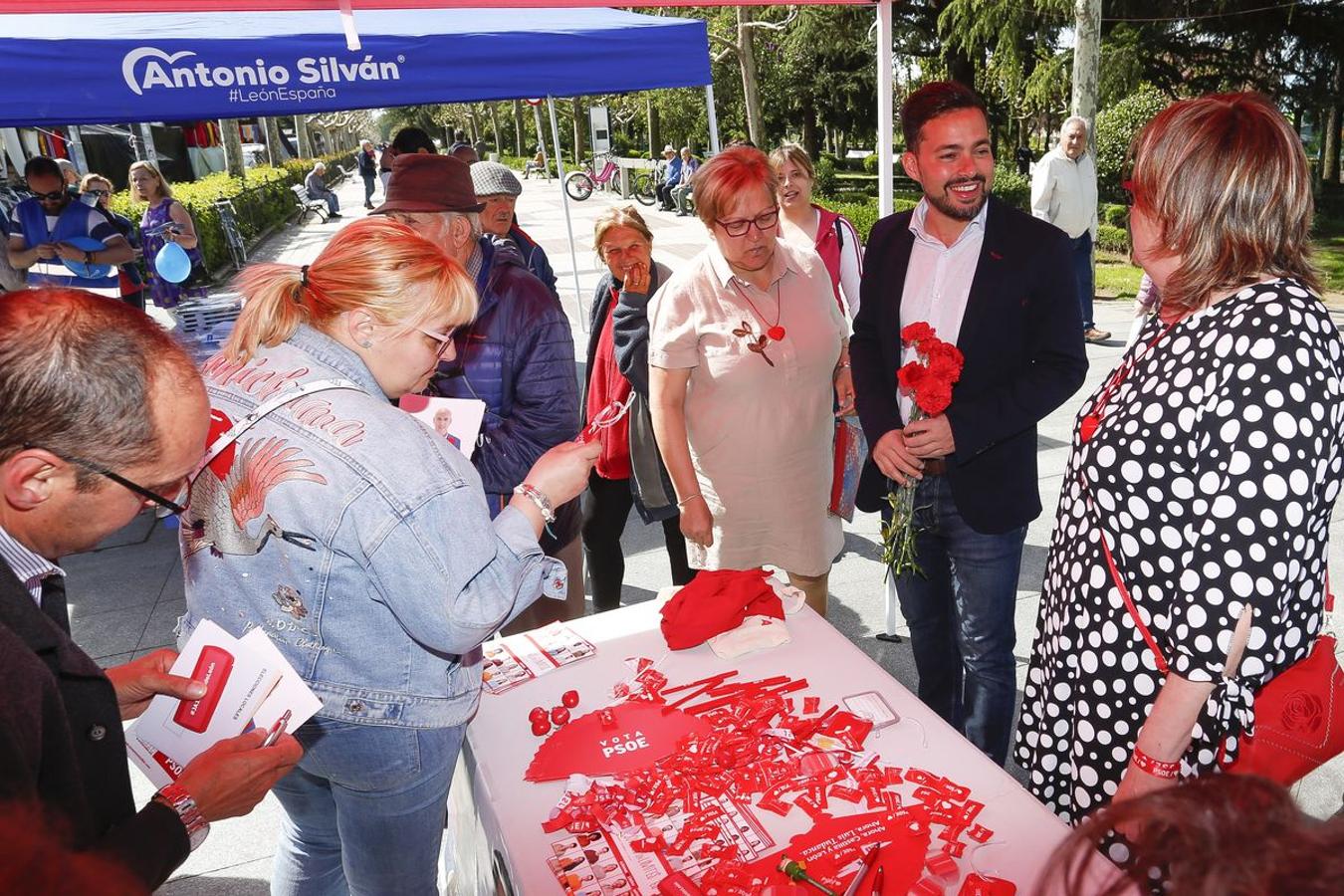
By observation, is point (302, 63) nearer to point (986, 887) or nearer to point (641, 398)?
point (641, 398)

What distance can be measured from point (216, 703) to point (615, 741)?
0.70 metres

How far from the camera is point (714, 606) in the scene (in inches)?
76.7

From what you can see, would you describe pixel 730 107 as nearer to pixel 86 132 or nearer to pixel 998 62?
pixel 998 62

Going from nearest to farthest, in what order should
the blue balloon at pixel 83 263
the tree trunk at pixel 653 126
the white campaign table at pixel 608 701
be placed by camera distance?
the white campaign table at pixel 608 701, the blue balloon at pixel 83 263, the tree trunk at pixel 653 126

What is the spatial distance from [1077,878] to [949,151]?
6.39ft

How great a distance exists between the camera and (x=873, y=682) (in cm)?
179

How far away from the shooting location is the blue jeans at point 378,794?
4.73ft

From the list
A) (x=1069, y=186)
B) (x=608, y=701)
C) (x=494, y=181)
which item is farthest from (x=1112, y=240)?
(x=608, y=701)

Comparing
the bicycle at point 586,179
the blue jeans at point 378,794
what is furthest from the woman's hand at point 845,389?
the bicycle at point 586,179

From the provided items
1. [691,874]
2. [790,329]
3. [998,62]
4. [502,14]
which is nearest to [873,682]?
[691,874]

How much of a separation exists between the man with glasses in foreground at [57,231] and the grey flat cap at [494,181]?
3882 millimetres

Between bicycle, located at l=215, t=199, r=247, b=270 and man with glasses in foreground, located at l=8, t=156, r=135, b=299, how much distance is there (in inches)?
368

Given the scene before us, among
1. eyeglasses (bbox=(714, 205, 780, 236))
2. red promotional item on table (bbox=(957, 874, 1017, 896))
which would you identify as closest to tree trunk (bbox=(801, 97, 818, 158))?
eyeglasses (bbox=(714, 205, 780, 236))

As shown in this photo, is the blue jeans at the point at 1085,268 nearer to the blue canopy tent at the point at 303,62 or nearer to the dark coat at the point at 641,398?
the blue canopy tent at the point at 303,62
